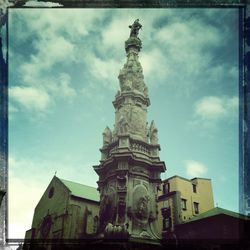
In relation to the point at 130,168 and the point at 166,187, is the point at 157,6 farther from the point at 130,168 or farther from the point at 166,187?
the point at 166,187

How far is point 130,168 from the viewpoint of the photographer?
2430 centimetres

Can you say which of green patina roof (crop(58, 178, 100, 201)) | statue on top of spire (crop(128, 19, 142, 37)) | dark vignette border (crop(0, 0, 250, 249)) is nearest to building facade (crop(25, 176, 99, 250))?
green patina roof (crop(58, 178, 100, 201))

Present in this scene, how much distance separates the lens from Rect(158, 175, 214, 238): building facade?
32.3m

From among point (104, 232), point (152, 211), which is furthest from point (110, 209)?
point (152, 211)

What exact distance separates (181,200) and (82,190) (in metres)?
12.3

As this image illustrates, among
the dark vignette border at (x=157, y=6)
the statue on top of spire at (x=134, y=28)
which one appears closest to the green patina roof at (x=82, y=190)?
the statue on top of spire at (x=134, y=28)

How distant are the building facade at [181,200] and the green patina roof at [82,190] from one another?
8219mm

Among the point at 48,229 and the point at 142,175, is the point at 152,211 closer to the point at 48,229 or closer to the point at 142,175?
the point at 142,175

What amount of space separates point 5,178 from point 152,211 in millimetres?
20522

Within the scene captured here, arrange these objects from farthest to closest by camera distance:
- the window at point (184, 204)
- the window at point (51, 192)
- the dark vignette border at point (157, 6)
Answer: the window at point (51, 192) → the window at point (184, 204) → the dark vignette border at point (157, 6)

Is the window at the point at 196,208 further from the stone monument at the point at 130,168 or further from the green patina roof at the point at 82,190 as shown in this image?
the stone monument at the point at 130,168

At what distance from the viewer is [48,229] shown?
3428 centimetres

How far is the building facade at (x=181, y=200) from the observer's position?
32344mm

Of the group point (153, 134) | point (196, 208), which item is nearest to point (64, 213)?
point (153, 134)
